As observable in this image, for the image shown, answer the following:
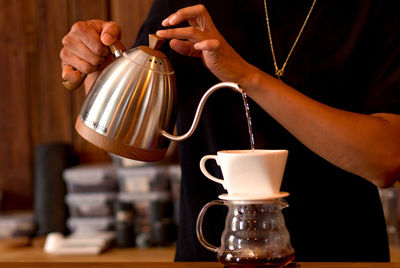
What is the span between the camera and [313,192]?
1.25 meters

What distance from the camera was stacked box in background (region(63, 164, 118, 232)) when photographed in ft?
8.60

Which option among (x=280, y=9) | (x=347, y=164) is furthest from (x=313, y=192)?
(x=280, y=9)

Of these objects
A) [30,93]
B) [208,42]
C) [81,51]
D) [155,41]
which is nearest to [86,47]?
[81,51]

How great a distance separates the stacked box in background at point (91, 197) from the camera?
103 inches

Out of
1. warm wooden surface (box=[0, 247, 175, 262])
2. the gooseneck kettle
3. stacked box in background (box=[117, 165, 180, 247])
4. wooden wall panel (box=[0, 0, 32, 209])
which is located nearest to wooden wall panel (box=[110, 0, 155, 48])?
wooden wall panel (box=[0, 0, 32, 209])

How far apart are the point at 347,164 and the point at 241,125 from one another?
0.26m

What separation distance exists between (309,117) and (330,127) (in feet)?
0.14

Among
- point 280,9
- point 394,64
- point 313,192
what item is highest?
point 280,9

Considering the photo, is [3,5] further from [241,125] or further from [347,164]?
[347,164]

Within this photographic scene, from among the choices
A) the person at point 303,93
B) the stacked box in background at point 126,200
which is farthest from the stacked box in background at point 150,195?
the person at point 303,93

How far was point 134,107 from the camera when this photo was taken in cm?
102

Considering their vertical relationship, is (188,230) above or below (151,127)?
below

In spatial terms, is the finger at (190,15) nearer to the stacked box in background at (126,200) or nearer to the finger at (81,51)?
the finger at (81,51)

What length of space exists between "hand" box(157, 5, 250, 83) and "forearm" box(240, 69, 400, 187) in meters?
0.03
